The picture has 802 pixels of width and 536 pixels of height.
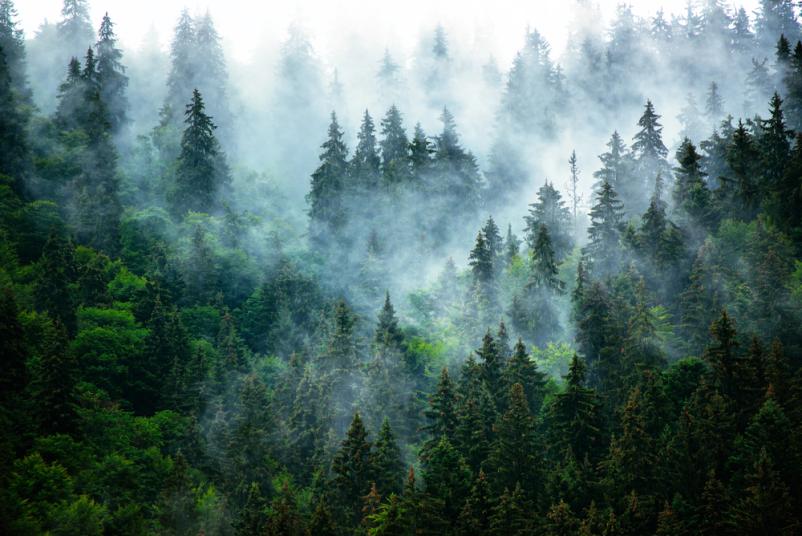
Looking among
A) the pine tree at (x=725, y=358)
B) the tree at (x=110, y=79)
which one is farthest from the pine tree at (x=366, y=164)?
the pine tree at (x=725, y=358)

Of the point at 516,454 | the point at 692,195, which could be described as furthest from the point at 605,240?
the point at 516,454

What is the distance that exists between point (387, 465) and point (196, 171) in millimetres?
45599

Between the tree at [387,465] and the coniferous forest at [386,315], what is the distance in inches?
9.3

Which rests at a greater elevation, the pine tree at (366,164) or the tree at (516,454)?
the pine tree at (366,164)

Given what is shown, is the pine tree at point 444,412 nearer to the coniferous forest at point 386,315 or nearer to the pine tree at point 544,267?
the coniferous forest at point 386,315

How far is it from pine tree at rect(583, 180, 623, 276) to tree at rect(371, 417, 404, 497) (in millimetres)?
27118

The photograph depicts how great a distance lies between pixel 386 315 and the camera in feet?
214

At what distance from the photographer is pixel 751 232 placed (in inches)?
2496

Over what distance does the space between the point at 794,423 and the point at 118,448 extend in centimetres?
4151

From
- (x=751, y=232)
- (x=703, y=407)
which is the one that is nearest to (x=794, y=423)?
(x=703, y=407)

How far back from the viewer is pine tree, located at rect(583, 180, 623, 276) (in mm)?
71812

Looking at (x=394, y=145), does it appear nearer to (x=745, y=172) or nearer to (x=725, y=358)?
(x=745, y=172)

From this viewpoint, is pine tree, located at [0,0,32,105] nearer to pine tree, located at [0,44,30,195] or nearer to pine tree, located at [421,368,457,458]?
pine tree, located at [0,44,30,195]

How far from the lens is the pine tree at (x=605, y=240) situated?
71.8 meters
